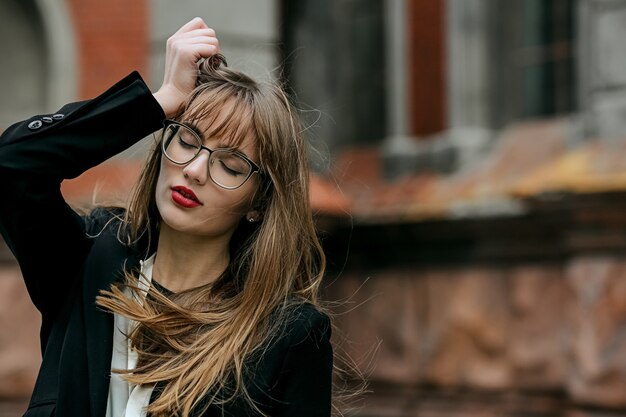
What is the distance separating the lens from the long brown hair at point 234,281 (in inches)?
107

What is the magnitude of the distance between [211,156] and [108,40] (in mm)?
5190

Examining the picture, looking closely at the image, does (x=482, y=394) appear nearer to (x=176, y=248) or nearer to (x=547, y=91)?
(x=547, y=91)

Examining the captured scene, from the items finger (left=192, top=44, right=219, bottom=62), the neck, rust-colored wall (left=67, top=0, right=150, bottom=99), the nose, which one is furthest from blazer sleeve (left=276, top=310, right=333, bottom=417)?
rust-colored wall (left=67, top=0, right=150, bottom=99)

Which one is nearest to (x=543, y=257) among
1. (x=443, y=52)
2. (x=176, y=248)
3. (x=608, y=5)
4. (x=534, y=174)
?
(x=534, y=174)

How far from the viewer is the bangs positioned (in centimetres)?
279

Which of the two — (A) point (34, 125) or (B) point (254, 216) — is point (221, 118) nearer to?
(B) point (254, 216)

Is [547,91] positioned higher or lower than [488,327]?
higher

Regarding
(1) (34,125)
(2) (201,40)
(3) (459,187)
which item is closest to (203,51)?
(2) (201,40)

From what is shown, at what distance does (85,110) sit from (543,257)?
4.95 meters

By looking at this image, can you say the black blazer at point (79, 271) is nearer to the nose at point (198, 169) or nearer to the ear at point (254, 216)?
the nose at point (198, 169)

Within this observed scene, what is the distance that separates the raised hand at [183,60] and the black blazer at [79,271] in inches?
2.2

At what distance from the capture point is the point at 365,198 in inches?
347

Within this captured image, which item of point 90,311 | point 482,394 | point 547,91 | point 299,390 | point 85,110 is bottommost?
point 482,394

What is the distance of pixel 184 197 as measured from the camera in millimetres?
2799
